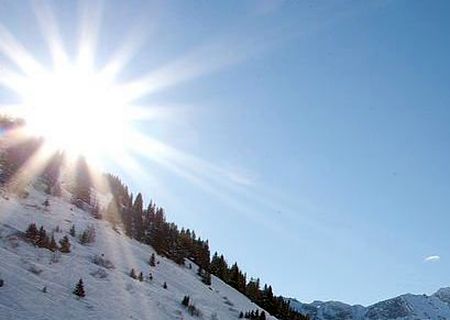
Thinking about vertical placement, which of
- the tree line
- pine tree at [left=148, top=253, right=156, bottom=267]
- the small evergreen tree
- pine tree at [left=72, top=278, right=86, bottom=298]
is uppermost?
the tree line

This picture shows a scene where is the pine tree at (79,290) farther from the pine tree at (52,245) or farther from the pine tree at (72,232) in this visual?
the pine tree at (72,232)

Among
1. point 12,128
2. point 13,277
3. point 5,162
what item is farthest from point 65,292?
point 12,128

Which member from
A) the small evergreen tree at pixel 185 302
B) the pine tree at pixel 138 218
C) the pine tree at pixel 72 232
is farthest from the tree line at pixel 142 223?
the small evergreen tree at pixel 185 302

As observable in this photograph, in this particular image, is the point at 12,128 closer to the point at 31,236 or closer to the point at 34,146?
the point at 34,146

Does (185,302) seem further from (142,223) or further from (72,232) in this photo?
(142,223)

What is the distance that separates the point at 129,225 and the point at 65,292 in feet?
78.9

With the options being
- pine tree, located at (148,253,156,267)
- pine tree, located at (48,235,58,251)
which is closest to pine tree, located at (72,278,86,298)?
pine tree, located at (48,235,58,251)

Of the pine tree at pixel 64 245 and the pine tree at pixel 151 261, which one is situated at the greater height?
the pine tree at pixel 151 261

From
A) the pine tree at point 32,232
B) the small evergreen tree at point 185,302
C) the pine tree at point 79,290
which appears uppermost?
the pine tree at point 32,232

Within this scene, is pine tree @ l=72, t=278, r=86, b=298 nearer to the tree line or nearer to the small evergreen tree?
the small evergreen tree

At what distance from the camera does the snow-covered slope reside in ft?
73.1

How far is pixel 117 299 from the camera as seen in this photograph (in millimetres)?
26266

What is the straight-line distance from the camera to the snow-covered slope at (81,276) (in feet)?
73.1

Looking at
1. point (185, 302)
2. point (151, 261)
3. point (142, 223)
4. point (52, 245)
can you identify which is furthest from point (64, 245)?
point (142, 223)
